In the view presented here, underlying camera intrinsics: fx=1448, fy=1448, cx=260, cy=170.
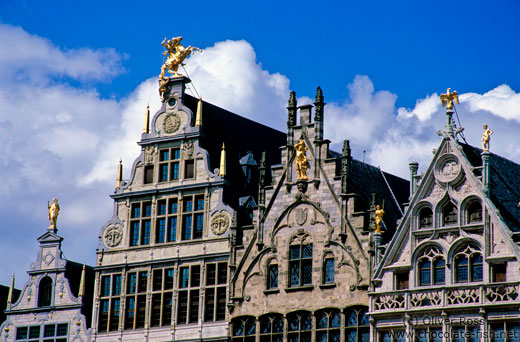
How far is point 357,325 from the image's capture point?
2566 inches

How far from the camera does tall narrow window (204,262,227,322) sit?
69.8m

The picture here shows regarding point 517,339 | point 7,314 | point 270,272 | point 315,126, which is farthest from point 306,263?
point 7,314

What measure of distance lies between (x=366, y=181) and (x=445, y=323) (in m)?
11.4

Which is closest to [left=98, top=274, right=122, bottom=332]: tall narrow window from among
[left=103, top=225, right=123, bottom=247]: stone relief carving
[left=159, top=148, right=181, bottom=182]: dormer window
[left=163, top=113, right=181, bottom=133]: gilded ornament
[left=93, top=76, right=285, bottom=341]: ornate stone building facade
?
[left=93, top=76, right=285, bottom=341]: ornate stone building facade

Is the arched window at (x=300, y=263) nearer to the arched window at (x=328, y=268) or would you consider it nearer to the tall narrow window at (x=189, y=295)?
the arched window at (x=328, y=268)

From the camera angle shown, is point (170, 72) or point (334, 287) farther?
point (170, 72)

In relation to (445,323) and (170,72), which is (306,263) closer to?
(445,323)

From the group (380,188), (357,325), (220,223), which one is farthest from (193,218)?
(357,325)

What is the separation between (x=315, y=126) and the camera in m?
68.7

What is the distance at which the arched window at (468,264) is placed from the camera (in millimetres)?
62094

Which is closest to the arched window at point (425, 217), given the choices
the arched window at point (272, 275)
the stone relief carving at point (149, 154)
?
Result: the arched window at point (272, 275)

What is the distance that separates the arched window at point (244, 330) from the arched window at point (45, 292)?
39.0 feet

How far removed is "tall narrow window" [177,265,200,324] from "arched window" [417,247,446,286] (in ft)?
40.2

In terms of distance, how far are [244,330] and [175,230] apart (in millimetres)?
6937
